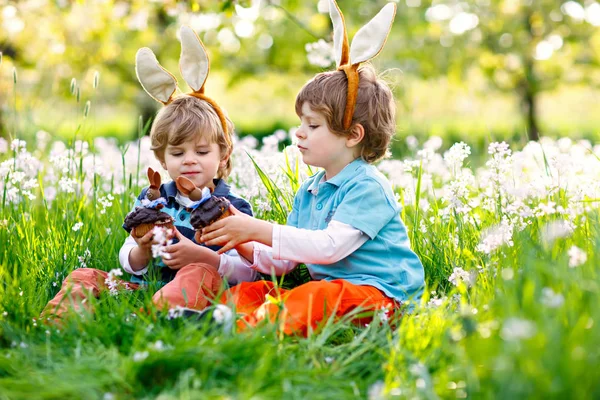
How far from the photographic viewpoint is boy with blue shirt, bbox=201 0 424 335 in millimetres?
3004

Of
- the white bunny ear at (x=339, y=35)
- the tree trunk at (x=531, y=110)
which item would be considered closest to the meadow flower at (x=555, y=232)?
the white bunny ear at (x=339, y=35)

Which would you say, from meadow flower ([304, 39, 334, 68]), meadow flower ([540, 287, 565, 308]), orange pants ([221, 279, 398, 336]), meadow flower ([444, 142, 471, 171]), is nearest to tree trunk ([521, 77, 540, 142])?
meadow flower ([304, 39, 334, 68])

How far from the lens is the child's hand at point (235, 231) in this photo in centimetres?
296

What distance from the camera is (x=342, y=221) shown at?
3084 mm

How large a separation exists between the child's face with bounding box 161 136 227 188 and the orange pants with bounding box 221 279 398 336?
1.94ft

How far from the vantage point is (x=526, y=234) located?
3082 mm

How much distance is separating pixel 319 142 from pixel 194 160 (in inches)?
24.3

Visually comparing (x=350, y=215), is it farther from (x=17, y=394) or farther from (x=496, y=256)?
(x=17, y=394)

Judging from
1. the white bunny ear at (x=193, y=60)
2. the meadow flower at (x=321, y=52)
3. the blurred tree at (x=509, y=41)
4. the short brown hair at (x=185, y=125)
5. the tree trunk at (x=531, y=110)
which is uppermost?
the white bunny ear at (x=193, y=60)

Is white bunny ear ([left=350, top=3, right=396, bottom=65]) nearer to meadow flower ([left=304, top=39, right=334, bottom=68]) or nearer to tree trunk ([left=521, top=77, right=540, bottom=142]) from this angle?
meadow flower ([left=304, top=39, right=334, bottom=68])

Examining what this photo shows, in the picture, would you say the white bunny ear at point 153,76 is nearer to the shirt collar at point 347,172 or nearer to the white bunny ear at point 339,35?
the white bunny ear at point 339,35

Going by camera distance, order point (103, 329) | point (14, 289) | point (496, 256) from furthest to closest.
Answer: point (496, 256), point (14, 289), point (103, 329)

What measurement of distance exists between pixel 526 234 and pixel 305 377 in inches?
53.3

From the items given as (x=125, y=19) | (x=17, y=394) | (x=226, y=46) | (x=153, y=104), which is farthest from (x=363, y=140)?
(x=153, y=104)
